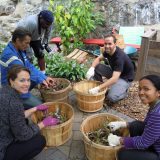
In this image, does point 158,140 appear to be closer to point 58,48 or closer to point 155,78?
point 155,78

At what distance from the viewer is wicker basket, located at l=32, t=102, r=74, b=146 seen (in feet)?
10.3

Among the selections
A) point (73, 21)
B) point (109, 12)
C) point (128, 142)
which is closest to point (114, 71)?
point (128, 142)

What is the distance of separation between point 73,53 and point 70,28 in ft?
1.98

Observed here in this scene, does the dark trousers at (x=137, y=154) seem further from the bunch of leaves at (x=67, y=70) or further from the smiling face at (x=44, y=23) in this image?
the bunch of leaves at (x=67, y=70)

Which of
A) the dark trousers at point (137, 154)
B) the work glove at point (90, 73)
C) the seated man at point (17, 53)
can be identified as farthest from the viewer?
the work glove at point (90, 73)

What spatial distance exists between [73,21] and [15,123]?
13.0 feet

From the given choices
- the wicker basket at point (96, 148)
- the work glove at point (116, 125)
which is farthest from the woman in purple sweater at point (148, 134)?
the work glove at point (116, 125)

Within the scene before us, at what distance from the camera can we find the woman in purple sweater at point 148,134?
7.63 ft

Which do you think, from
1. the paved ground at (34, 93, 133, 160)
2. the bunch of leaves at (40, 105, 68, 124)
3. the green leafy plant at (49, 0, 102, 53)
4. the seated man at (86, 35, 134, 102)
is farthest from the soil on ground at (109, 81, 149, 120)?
the green leafy plant at (49, 0, 102, 53)

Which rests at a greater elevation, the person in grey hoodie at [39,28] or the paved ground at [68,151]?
the person in grey hoodie at [39,28]

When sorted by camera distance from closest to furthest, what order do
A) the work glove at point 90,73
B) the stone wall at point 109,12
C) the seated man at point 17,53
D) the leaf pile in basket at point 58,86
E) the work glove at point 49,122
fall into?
the work glove at point 49,122
the seated man at point 17,53
the leaf pile in basket at point 58,86
the work glove at point 90,73
the stone wall at point 109,12

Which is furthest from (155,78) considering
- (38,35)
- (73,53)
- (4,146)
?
(73,53)

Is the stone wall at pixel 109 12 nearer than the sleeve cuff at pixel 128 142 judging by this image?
No

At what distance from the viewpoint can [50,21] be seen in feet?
13.2
